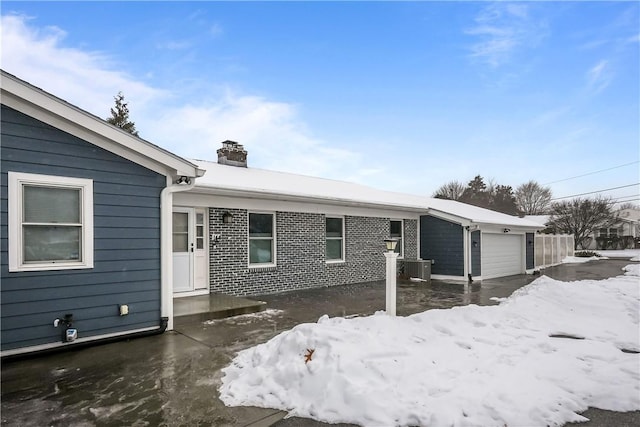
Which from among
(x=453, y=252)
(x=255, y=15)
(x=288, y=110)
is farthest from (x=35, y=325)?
(x=453, y=252)

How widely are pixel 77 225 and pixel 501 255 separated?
48.5 feet

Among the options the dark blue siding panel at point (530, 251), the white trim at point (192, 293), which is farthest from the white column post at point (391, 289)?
the dark blue siding panel at point (530, 251)

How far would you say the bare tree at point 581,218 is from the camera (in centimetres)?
3169

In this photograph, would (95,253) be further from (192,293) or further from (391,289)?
(391,289)

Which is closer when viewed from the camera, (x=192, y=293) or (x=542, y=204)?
(x=192, y=293)

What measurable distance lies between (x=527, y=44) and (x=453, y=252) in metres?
7.07

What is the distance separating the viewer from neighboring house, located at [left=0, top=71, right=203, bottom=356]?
14.6 feet

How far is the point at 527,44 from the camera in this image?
33.4 ft

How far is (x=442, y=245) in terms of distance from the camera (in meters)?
13.3

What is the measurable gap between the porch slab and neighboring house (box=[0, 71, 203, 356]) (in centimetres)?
63

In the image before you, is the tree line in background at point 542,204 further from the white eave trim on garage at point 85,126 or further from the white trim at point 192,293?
the white eave trim on garage at point 85,126

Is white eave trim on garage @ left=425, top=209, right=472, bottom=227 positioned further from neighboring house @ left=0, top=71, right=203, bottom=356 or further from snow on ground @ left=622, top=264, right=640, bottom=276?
neighboring house @ left=0, top=71, right=203, bottom=356

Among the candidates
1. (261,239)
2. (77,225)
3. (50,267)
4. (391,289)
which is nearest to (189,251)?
→ (261,239)

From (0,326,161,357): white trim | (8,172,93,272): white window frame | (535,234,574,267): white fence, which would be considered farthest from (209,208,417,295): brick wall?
(535,234,574,267): white fence
